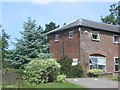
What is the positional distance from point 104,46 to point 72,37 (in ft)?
13.4

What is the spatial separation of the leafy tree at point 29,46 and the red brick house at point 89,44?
4.11 m

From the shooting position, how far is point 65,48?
138 ft

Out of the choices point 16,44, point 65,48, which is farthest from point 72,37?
point 16,44

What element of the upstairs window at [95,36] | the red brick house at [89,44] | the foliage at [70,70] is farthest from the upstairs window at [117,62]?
the foliage at [70,70]

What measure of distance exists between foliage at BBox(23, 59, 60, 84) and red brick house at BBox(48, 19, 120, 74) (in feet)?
43.5

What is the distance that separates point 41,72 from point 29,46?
11884 millimetres

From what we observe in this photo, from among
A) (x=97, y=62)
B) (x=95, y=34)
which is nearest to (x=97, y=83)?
(x=97, y=62)

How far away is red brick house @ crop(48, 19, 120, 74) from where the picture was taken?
3959 cm

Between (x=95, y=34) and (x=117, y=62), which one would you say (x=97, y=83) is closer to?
(x=95, y=34)

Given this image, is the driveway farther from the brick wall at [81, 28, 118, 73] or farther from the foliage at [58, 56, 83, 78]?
the brick wall at [81, 28, 118, 73]

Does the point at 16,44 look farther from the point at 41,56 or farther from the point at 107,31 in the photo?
the point at 107,31

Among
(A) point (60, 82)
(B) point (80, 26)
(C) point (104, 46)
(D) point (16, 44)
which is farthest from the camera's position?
(C) point (104, 46)

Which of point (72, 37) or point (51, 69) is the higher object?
point (72, 37)

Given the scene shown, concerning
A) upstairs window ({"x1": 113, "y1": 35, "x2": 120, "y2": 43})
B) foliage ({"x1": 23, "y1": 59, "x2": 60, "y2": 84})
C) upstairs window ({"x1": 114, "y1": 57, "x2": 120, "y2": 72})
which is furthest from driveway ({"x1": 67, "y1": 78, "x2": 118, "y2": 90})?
upstairs window ({"x1": 113, "y1": 35, "x2": 120, "y2": 43})
